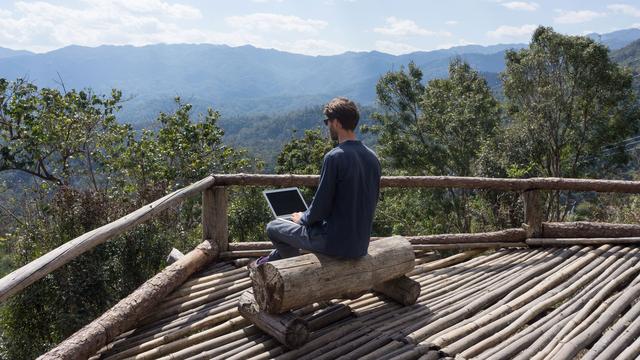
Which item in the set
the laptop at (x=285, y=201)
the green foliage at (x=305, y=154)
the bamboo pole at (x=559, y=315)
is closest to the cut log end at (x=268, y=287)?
the laptop at (x=285, y=201)

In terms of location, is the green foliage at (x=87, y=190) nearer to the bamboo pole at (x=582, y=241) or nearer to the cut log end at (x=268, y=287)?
the cut log end at (x=268, y=287)

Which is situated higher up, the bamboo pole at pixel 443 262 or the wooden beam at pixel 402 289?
the wooden beam at pixel 402 289

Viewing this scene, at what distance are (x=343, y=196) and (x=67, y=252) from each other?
1.53 meters

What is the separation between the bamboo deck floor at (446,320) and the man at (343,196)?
1.78 feet

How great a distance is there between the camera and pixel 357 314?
136 inches

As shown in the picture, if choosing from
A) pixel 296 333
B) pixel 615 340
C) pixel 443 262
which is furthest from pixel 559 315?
pixel 296 333

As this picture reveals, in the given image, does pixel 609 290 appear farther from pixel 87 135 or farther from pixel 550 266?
pixel 87 135

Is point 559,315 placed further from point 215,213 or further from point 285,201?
point 215,213

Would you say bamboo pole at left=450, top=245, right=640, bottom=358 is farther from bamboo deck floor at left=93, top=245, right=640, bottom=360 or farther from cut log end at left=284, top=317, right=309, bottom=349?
cut log end at left=284, top=317, right=309, bottom=349

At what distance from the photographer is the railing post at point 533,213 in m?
5.00

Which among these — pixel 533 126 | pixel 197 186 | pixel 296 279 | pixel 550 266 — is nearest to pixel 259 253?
pixel 197 186

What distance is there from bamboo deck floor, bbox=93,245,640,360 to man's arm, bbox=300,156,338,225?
0.74m

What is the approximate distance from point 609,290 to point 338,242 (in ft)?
6.94

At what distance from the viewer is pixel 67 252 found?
8.89 feet
